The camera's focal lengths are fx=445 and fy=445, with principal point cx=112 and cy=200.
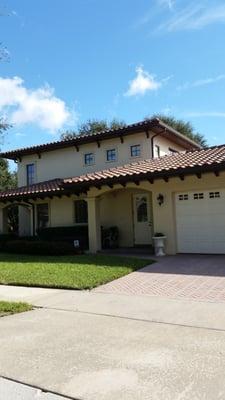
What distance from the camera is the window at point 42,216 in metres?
22.9

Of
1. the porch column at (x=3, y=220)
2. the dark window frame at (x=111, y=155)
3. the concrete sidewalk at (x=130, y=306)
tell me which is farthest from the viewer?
the porch column at (x=3, y=220)

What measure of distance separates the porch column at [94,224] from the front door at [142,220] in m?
2.57

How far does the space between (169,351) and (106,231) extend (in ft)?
47.1

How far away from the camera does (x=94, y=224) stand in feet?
57.9

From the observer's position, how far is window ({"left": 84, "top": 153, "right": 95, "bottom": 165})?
22038 mm

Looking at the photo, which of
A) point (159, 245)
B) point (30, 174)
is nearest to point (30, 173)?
point (30, 174)

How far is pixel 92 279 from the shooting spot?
1118cm

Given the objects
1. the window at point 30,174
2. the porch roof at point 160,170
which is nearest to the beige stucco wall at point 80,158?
the window at point 30,174

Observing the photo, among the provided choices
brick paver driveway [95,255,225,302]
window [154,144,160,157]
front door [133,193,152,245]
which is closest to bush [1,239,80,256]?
front door [133,193,152,245]

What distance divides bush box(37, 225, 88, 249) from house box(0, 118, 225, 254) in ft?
2.64

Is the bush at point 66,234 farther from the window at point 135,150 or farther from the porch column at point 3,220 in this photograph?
the window at point 135,150

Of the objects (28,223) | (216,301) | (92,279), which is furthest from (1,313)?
(28,223)

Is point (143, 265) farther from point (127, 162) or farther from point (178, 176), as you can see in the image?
point (127, 162)

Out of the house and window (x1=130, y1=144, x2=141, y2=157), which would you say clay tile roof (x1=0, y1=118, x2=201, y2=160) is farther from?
window (x1=130, y1=144, x2=141, y2=157)
